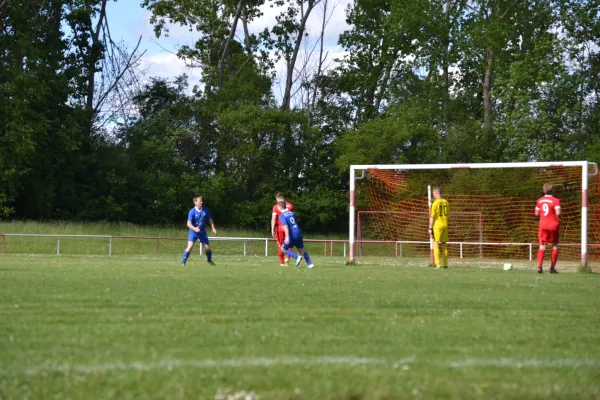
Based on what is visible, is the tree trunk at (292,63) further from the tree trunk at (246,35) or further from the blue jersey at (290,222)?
the blue jersey at (290,222)

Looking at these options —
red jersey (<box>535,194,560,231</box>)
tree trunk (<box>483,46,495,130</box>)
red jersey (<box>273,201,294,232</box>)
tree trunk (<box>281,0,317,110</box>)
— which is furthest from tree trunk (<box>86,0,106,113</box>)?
red jersey (<box>535,194,560,231</box>)

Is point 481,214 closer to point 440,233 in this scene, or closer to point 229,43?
point 440,233

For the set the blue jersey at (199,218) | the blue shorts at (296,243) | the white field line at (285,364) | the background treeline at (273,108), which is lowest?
the white field line at (285,364)

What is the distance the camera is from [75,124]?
159ft

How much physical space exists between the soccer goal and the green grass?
833 inches

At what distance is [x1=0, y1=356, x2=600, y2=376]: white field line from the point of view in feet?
18.7

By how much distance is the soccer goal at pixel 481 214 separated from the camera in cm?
3269

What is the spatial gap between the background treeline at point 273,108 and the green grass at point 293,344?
113ft

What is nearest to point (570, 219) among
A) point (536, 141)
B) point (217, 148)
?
point (536, 141)

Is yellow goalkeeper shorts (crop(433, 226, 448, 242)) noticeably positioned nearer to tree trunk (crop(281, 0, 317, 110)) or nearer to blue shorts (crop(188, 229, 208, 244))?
blue shorts (crop(188, 229, 208, 244))

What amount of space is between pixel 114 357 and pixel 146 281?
7.74 metres

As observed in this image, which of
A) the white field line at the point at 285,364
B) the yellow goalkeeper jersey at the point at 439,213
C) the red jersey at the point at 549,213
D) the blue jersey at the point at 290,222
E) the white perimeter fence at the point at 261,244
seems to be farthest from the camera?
the white perimeter fence at the point at 261,244

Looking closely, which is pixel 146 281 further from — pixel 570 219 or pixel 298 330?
pixel 570 219

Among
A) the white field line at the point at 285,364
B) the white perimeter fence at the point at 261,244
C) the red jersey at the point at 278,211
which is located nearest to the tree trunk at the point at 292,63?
the white perimeter fence at the point at 261,244
